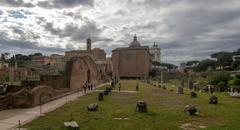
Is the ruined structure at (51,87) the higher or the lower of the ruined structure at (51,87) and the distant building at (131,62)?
the lower

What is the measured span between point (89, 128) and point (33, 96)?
10.5m

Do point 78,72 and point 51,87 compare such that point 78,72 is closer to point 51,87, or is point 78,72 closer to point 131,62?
point 51,87

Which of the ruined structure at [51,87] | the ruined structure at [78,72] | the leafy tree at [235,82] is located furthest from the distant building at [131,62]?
the leafy tree at [235,82]

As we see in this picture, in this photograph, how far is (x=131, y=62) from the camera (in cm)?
10469

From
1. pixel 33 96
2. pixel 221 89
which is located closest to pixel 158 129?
pixel 33 96

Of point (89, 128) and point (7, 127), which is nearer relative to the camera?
point (89, 128)

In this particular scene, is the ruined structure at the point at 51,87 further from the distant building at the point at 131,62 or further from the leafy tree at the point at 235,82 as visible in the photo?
the distant building at the point at 131,62

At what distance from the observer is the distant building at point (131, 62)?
102 meters

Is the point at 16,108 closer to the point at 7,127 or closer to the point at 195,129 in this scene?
the point at 7,127

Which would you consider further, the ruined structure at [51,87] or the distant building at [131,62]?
the distant building at [131,62]

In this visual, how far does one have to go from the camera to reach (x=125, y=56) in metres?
107

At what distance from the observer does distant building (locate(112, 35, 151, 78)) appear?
102m

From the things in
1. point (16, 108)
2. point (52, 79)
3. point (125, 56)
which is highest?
Answer: point (125, 56)

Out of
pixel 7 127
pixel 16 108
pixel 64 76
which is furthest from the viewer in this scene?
pixel 64 76
